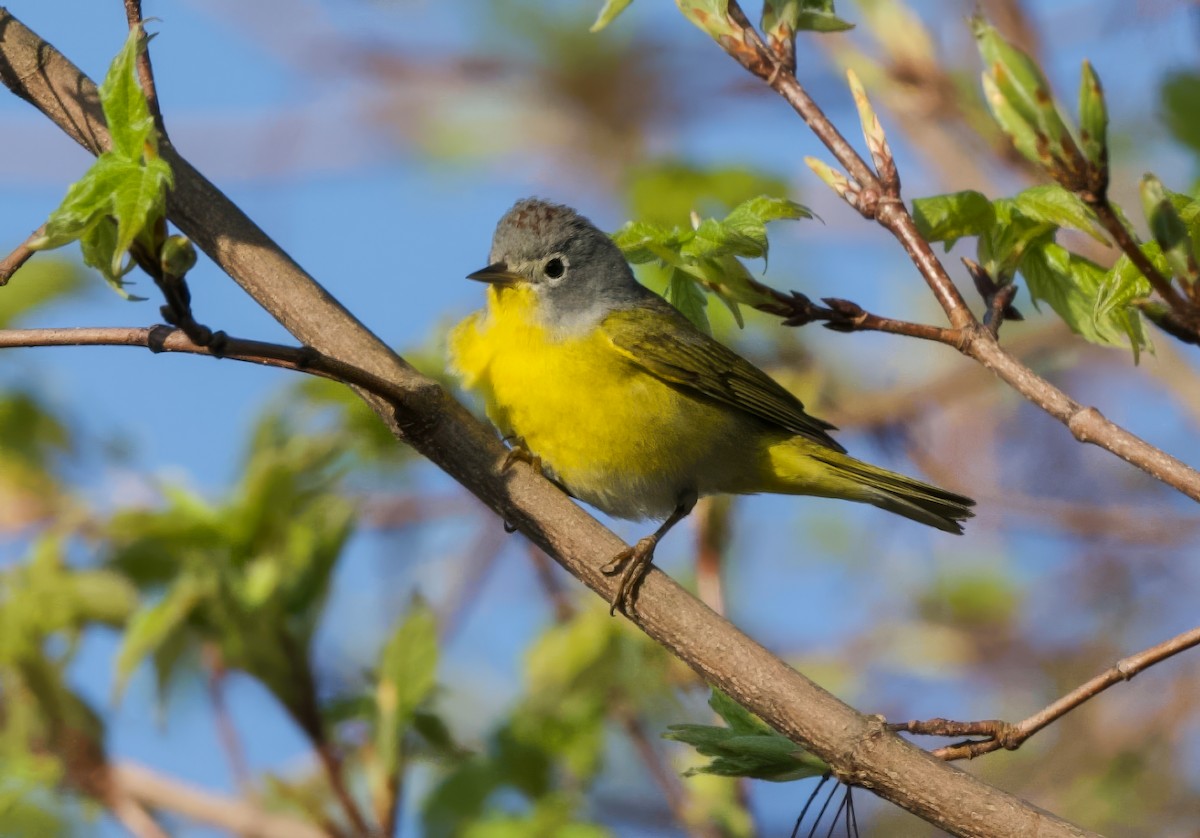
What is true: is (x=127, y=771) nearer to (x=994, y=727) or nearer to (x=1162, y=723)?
(x=994, y=727)

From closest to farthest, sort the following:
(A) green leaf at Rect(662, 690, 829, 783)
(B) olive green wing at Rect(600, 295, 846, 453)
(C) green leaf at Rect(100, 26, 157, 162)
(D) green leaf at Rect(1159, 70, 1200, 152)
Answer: (C) green leaf at Rect(100, 26, 157, 162)
(A) green leaf at Rect(662, 690, 829, 783)
(D) green leaf at Rect(1159, 70, 1200, 152)
(B) olive green wing at Rect(600, 295, 846, 453)

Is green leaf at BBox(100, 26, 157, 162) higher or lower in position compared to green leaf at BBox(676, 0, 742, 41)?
lower

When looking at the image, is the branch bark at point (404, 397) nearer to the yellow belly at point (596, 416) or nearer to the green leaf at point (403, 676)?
the green leaf at point (403, 676)

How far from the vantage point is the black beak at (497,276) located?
15.7 ft

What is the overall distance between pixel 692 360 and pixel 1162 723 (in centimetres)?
228

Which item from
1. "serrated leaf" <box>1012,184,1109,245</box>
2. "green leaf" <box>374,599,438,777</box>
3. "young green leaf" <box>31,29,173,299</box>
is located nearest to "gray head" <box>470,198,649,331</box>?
"green leaf" <box>374,599,438,777</box>

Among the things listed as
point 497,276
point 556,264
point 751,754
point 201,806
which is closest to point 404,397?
point 751,754

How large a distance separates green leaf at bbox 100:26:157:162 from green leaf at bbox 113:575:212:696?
1.57m

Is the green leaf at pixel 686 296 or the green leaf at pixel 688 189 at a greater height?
the green leaf at pixel 688 189

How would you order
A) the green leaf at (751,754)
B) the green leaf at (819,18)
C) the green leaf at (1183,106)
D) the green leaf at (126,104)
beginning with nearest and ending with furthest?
the green leaf at (126,104), the green leaf at (751,754), the green leaf at (819,18), the green leaf at (1183,106)

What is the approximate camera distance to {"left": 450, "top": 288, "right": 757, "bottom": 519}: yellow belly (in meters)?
4.39

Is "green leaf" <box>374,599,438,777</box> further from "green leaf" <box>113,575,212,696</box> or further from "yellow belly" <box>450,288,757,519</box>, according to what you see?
"yellow belly" <box>450,288,757,519</box>

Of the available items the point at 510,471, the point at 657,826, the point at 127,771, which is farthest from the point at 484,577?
the point at 510,471

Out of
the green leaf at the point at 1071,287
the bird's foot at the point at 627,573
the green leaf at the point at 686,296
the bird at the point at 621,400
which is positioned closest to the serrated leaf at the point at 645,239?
the green leaf at the point at 686,296
